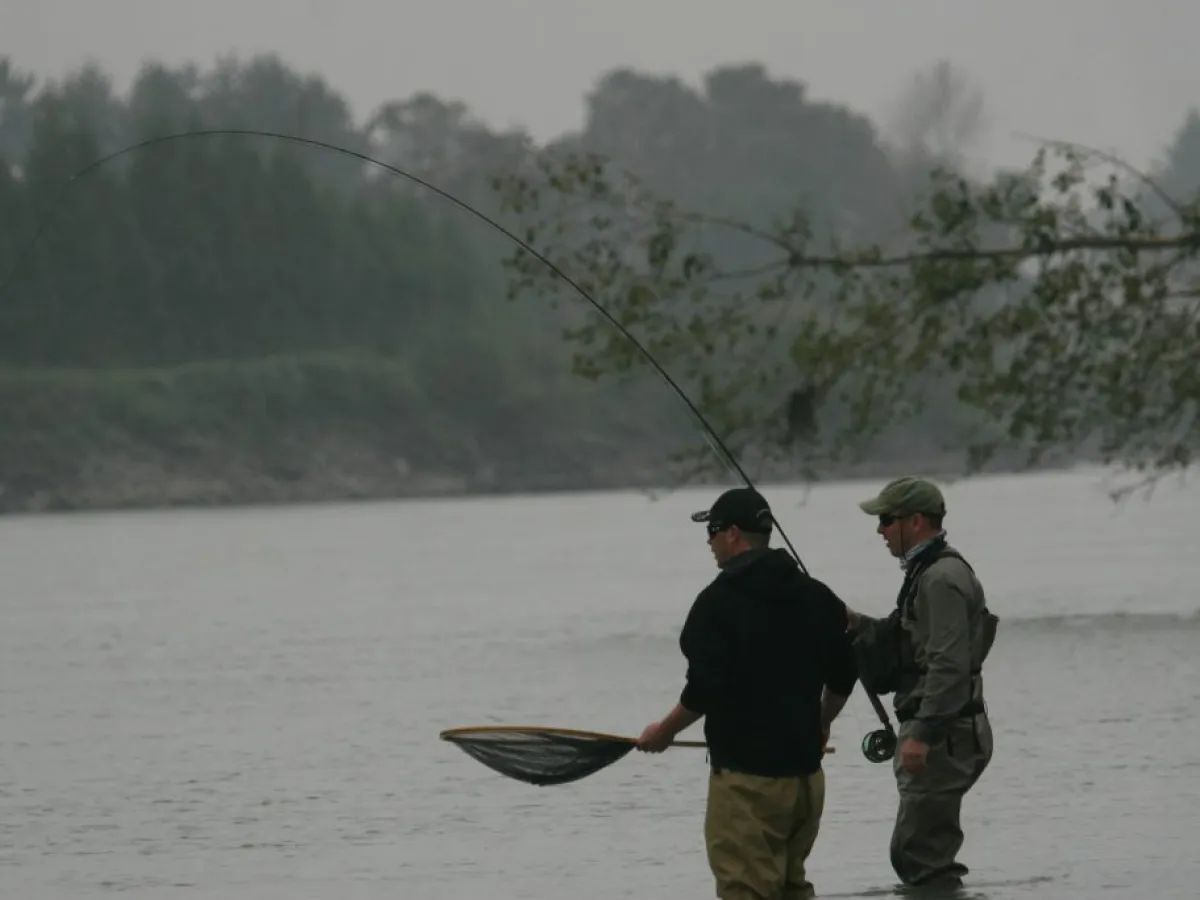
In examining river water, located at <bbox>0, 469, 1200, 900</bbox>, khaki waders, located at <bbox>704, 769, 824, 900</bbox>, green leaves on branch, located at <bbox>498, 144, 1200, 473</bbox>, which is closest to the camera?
khaki waders, located at <bbox>704, 769, 824, 900</bbox>

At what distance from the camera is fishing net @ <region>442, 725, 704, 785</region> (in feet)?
32.1

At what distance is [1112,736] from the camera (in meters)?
19.4

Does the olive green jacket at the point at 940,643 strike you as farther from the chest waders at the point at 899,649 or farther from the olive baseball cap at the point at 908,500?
the olive baseball cap at the point at 908,500

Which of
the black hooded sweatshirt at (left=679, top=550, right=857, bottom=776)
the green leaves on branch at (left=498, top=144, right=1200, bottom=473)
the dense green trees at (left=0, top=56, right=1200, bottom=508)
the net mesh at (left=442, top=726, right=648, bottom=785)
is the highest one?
the dense green trees at (left=0, top=56, right=1200, bottom=508)

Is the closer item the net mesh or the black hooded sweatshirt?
the black hooded sweatshirt

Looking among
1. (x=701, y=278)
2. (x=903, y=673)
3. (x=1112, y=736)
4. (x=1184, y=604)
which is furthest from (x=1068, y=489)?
(x=903, y=673)

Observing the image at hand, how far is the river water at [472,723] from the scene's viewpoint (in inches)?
540

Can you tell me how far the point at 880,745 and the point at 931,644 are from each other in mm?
Answer: 804

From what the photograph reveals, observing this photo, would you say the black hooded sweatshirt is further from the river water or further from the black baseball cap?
the river water

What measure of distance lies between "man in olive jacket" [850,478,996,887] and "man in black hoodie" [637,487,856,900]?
29.5 inches

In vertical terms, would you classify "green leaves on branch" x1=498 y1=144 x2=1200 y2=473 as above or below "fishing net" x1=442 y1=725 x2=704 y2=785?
above

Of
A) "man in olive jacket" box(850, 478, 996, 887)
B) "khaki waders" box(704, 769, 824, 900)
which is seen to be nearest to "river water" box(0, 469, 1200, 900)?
"man in olive jacket" box(850, 478, 996, 887)

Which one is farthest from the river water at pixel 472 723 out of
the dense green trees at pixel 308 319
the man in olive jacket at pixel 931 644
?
the dense green trees at pixel 308 319

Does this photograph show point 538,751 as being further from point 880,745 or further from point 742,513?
point 742,513
